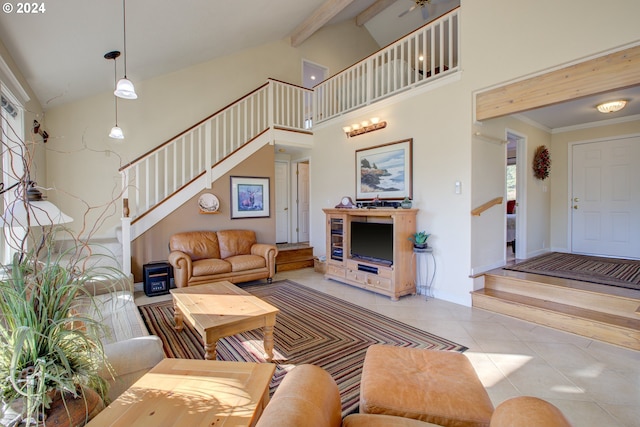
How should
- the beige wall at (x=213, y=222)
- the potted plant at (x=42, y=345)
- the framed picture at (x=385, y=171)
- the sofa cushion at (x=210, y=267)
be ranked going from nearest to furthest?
the potted plant at (x=42, y=345)
the sofa cushion at (x=210, y=267)
the framed picture at (x=385, y=171)
the beige wall at (x=213, y=222)

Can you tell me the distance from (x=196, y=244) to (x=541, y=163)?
6106 millimetres

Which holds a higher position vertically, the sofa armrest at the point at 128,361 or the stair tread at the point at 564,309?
the sofa armrest at the point at 128,361

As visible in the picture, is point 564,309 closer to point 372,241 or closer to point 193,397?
point 372,241

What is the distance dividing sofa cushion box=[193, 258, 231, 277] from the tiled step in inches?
55.2

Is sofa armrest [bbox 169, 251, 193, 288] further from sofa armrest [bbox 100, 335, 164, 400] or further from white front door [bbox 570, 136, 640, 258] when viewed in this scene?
white front door [bbox 570, 136, 640, 258]

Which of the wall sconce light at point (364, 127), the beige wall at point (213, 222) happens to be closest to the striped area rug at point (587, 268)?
the wall sconce light at point (364, 127)

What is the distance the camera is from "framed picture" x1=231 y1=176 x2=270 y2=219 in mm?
5555

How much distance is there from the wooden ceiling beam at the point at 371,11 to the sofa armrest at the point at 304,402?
7937 mm

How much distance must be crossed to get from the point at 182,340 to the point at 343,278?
2592mm

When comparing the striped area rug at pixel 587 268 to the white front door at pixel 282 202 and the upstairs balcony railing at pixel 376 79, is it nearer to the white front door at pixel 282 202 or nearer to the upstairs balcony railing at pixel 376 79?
the upstairs balcony railing at pixel 376 79

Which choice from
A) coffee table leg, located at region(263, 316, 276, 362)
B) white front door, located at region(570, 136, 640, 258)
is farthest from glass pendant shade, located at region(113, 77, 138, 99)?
white front door, located at region(570, 136, 640, 258)

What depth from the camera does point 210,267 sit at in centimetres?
442

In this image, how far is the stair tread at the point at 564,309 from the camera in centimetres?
281

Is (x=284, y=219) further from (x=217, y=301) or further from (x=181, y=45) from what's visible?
(x=217, y=301)
